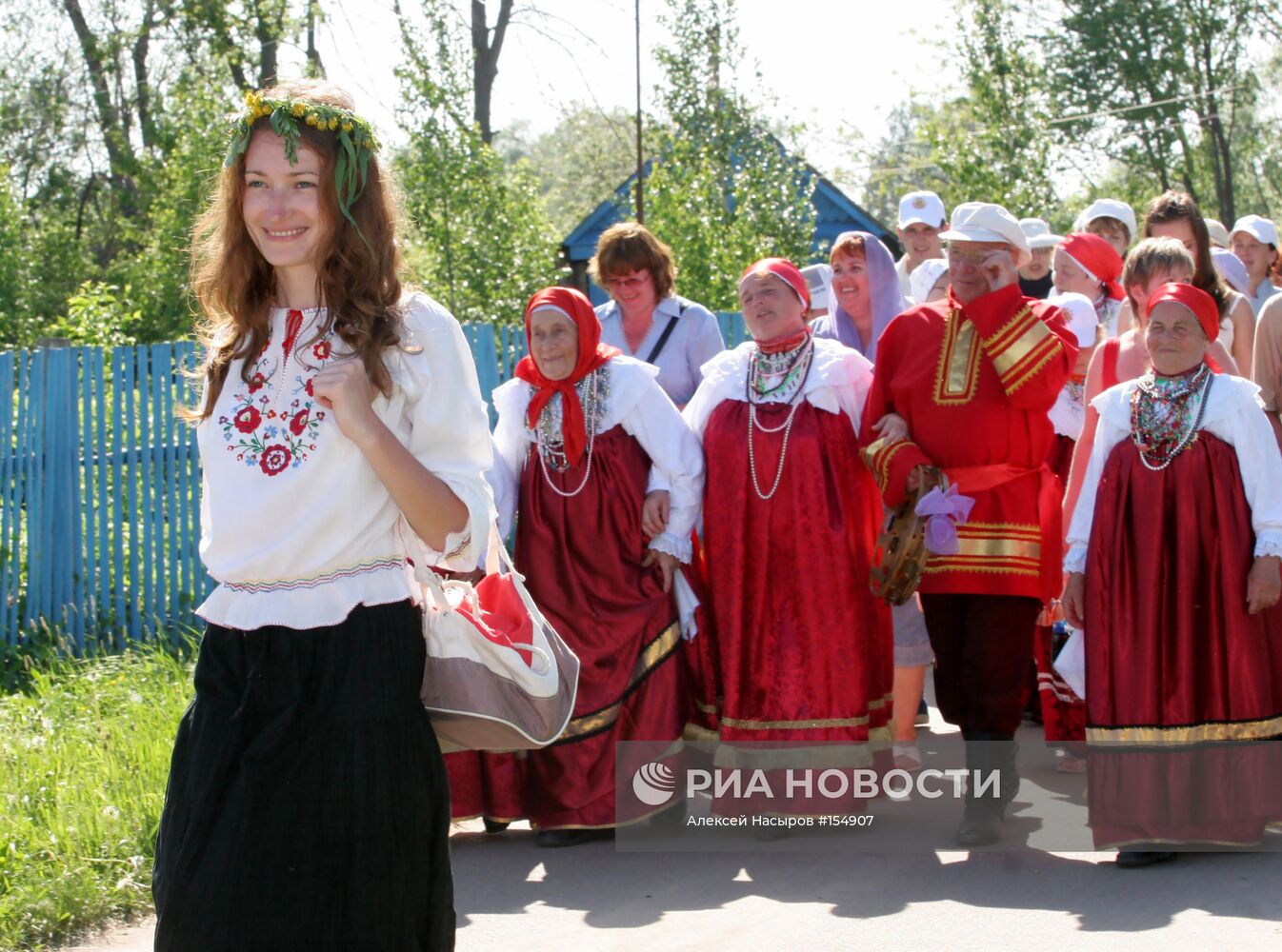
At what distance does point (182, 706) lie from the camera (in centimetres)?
654

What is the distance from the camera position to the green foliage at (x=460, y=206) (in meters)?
14.4

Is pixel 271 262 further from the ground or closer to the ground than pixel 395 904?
further from the ground

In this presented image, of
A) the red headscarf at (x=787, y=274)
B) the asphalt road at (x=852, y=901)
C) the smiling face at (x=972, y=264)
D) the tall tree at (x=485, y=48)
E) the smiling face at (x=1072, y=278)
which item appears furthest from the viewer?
the tall tree at (x=485, y=48)

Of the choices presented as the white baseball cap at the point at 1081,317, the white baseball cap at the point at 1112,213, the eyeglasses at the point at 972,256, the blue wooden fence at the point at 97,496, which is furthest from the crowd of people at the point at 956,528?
the blue wooden fence at the point at 97,496

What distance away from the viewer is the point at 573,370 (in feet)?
19.2

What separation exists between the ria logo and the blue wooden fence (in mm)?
4168

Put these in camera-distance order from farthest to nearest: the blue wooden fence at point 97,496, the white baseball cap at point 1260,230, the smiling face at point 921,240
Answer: the blue wooden fence at point 97,496 < the smiling face at point 921,240 < the white baseball cap at point 1260,230

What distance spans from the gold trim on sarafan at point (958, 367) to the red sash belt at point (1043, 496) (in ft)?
0.80

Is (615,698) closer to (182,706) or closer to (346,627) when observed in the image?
(182,706)

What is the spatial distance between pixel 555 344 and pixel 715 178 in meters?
9.09

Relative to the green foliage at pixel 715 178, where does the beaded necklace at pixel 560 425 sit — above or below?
below

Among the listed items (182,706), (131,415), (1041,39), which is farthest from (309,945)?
(1041,39)

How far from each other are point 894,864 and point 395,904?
2.80m

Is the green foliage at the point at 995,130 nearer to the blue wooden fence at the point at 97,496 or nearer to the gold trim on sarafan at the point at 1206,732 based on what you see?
the blue wooden fence at the point at 97,496
